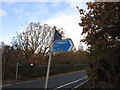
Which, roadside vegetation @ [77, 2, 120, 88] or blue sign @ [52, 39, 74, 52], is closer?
blue sign @ [52, 39, 74, 52]

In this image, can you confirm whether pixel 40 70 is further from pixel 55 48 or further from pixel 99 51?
pixel 55 48

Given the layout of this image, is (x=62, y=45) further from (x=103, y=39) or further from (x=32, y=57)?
(x=32, y=57)

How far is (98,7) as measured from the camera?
7.46 metres

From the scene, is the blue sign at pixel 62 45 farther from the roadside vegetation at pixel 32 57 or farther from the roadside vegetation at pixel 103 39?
the roadside vegetation at pixel 32 57

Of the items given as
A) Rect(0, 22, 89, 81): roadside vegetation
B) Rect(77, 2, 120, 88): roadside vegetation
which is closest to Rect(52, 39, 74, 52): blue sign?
Rect(77, 2, 120, 88): roadside vegetation

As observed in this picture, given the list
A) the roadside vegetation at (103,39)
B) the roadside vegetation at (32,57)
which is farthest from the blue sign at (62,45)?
the roadside vegetation at (32,57)

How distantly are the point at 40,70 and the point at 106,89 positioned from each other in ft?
52.4

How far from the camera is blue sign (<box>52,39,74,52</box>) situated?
4.77 metres

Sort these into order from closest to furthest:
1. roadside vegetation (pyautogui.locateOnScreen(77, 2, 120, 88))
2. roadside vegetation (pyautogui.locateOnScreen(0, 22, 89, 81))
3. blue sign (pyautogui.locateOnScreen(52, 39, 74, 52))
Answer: blue sign (pyautogui.locateOnScreen(52, 39, 74, 52)) → roadside vegetation (pyautogui.locateOnScreen(77, 2, 120, 88)) → roadside vegetation (pyautogui.locateOnScreen(0, 22, 89, 81))

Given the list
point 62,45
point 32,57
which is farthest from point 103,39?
point 32,57

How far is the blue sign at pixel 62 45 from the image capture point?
15.6ft

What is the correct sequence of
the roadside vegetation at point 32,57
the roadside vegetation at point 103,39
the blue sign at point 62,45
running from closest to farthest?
1. the blue sign at point 62,45
2. the roadside vegetation at point 103,39
3. the roadside vegetation at point 32,57

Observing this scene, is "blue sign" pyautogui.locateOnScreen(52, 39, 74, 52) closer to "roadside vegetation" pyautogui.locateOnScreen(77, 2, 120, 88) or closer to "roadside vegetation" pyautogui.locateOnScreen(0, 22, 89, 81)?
"roadside vegetation" pyautogui.locateOnScreen(77, 2, 120, 88)

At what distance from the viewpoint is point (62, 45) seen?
15.6ft
